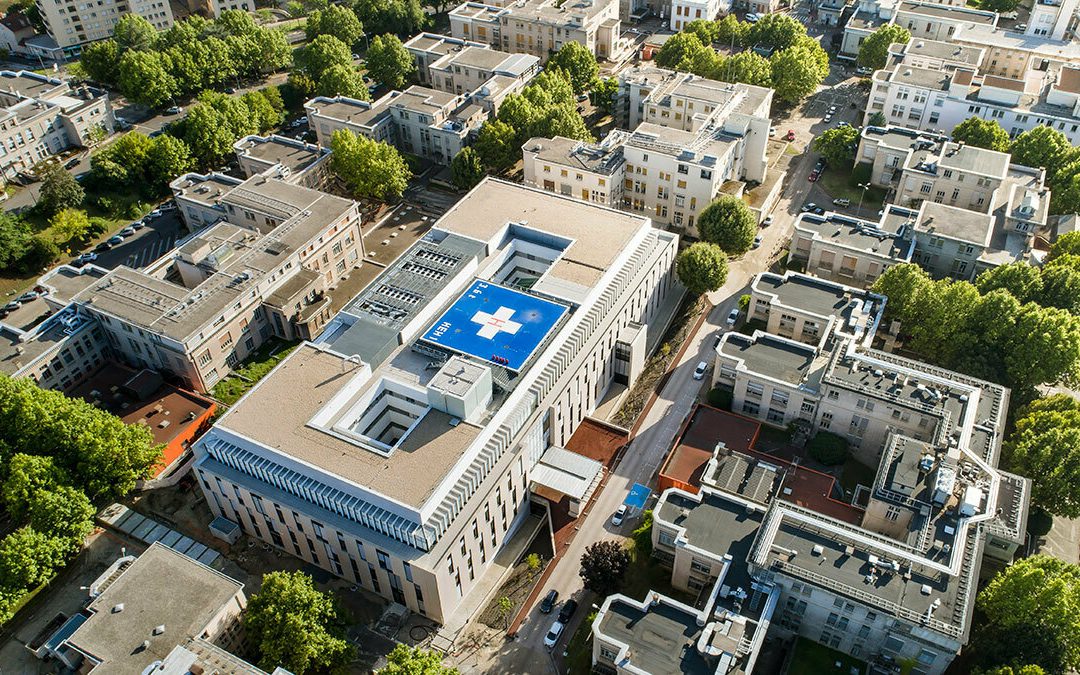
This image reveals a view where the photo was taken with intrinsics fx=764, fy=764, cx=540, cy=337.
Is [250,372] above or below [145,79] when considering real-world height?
below

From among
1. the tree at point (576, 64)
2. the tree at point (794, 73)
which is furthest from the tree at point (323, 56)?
the tree at point (794, 73)

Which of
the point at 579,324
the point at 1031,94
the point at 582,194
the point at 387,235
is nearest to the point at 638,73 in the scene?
the point at 582,194

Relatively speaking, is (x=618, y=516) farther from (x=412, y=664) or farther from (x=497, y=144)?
(x=497, y=144)

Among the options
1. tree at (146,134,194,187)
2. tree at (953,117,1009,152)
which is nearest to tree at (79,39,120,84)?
tree at (146,134,194,187)

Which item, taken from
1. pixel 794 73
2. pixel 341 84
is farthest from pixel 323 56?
pixel 794 73

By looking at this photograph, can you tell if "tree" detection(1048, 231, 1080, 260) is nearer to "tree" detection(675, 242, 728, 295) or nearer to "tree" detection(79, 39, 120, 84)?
"tree" detection(675, 242, 728, 295)
